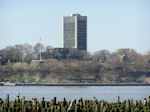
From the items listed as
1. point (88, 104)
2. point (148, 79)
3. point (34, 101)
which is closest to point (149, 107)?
point (88, 104)

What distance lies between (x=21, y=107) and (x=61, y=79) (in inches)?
5535

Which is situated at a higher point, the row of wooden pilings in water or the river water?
the river water

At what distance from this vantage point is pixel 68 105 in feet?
182

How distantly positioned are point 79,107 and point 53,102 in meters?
3.44

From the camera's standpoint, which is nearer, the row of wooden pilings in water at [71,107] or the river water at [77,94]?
the row of wooden pilings in water at [71,107]

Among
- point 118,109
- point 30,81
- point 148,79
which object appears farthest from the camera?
point 148,79

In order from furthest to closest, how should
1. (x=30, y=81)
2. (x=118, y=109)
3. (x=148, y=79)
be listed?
(x=148, y=79) < (x=30, y=81) < (x=118, y=109)

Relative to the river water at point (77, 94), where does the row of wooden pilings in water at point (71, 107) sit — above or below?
below

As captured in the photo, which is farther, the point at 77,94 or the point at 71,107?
the point at 77,94

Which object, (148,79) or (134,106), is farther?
(148,79)

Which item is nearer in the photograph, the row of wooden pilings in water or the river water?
the row of wooden pilings in water

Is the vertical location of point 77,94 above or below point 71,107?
above

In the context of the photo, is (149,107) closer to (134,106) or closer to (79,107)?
(134,106)

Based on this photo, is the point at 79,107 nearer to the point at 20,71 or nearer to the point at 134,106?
the point at 134,106
